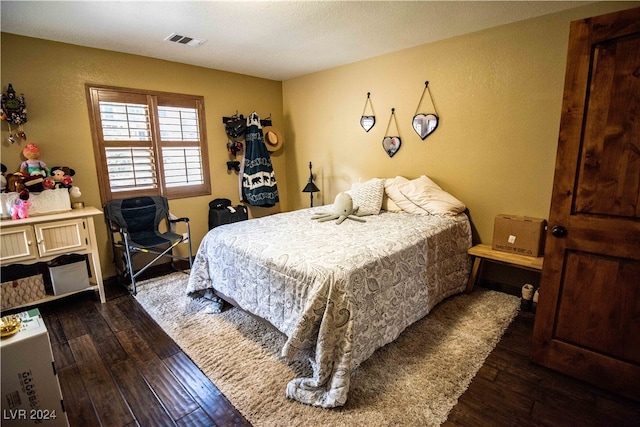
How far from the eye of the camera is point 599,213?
162 centimetres

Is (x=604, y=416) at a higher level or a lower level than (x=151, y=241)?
lower

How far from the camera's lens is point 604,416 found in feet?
5.05

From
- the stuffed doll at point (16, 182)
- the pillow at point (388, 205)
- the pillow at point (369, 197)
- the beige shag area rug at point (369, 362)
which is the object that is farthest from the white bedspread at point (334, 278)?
the stuffed doll at point (16, 182)

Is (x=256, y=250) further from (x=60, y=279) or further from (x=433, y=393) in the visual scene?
(x=60, y=279)

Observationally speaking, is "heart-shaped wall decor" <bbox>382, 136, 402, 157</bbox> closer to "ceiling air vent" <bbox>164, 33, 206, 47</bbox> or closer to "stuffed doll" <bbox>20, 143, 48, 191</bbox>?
"ceiling air vent" <bbox>164, 33, 206, 47</bbox>

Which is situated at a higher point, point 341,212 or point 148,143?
point 148,143

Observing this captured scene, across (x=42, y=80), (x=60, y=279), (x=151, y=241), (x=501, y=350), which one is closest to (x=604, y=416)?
(x=501, y=350)

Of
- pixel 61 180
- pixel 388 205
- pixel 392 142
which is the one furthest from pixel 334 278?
pixel 61 180

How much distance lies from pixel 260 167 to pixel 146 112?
145 cm

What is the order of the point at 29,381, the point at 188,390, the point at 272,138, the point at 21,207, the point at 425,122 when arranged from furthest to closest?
the point at 272,138, the point at 425,122, the point at 21,207, the point at 188,390, the point at 29,381

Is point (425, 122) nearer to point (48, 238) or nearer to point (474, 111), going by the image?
point (474, 111)

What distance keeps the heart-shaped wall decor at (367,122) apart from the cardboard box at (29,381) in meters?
3.34

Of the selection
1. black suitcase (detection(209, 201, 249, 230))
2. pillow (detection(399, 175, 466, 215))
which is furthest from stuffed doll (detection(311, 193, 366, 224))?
black suitcase (detection(209, 201, 249, 230))

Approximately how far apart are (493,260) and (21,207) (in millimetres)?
3941
